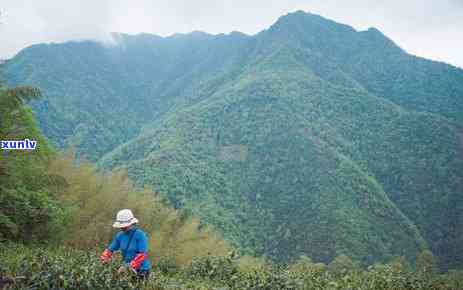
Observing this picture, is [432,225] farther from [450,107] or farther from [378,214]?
[450,107]

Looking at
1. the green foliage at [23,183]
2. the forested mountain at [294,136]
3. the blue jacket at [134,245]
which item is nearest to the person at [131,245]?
the blue jacket at [134,245]

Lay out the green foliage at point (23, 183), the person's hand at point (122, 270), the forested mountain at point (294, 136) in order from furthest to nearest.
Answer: the forested mountain at point (294, 136) < the green foliage at point (23, 183) < the person's hand at point (122, 270)

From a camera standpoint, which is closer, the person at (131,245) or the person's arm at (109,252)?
the person at (131,245)

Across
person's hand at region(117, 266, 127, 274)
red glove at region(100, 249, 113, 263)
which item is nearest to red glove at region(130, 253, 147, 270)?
person's hand at region(117, 266, 127, 274)

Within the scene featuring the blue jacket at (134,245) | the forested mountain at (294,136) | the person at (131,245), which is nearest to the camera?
the person at (131,245)

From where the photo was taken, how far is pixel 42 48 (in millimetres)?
172000

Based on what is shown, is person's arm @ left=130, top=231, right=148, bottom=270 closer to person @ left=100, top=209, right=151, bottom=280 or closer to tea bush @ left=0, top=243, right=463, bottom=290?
person @ left=100, top=209, right=151, bottom=280

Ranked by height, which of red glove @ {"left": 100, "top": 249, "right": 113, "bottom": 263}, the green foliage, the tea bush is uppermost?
the green foliage

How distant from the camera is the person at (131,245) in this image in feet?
22.2

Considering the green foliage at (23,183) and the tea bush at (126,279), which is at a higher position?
the green foliage at (23,183)

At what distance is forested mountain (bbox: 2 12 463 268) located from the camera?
257 feet

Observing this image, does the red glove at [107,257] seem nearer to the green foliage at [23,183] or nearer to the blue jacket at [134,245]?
the blue jacket at [134,245]

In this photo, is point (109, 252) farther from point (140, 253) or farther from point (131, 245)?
point (140, 253)

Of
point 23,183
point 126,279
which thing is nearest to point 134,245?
point 126,279
